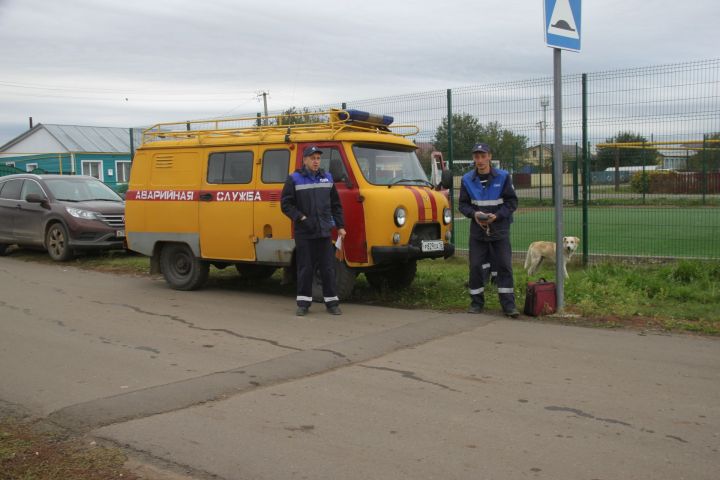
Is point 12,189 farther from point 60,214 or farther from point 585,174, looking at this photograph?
point 585,174

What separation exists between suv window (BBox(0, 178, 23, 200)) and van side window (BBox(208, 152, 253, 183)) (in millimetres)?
7221

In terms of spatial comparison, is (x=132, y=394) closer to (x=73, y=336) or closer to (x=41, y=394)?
(x=41, y=394)

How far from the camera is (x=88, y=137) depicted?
4675 cm

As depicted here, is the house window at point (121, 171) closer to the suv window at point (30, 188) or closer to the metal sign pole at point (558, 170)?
the suv window at point (30, 188)

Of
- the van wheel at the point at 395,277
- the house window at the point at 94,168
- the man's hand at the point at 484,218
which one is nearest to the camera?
the man's hand at the point at 484,218

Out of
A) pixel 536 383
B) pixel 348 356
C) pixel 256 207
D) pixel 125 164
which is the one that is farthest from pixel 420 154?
pixel 125 164

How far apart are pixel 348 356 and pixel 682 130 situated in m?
6.29

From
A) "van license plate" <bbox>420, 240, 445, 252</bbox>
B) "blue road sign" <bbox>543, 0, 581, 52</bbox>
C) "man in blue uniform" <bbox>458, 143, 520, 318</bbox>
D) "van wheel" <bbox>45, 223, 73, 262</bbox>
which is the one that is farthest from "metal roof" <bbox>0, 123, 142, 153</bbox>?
"blue road sign" <bbox>543, 0, 581, 52</bbox>

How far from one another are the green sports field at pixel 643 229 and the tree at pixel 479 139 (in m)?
1.19

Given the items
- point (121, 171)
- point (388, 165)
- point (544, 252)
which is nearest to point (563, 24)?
point (388, 165)

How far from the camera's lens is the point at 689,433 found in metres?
4.54

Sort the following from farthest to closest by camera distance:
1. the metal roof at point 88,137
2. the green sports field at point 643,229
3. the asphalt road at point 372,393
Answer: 1. the metal roof at point 88,137
2. the green sports field at point 643,229
3. the asphalt road at point 372,393

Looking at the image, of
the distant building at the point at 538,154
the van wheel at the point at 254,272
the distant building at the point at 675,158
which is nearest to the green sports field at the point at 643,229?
the distant building at the point at 675,158

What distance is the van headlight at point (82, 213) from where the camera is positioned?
13.9 m
